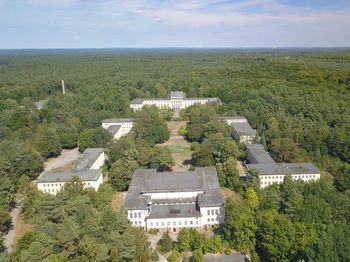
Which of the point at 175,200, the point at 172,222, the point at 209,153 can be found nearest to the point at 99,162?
the point at 209,153

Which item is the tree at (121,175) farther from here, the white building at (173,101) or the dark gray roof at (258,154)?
the white building at (173,101)

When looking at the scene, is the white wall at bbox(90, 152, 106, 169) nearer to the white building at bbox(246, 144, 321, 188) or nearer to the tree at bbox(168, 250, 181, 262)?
the tree at bbox(168, 250, 181, 262)

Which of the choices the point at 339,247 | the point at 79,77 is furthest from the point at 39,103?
the point at 339,247

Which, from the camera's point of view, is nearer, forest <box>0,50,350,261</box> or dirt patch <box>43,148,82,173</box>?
forest <box>0,50,350,261</box>

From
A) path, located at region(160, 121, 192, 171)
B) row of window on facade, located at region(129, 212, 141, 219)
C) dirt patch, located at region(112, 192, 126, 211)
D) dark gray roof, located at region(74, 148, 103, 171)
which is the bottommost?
path, located at region(160, 121, 192, 171)

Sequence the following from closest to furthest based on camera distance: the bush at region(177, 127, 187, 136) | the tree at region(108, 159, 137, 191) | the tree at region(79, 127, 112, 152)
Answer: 1. the tree at region(108, 159, 137, 191)
2. the tree at region(79, 127, 112, 152)
3. the bush at region(177, 127, 187, 136)

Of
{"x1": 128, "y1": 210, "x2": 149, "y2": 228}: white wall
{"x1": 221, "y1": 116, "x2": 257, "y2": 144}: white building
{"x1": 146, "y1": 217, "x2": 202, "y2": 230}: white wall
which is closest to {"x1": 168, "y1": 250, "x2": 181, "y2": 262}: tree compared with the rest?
{"x1": 146, "y1": 217, "x2": 202, "y2": 230}: white wall

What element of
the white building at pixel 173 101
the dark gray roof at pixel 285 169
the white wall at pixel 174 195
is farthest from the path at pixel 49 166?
the white building at pixel 173 101

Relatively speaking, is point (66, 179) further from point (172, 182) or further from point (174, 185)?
point (174, 185)
